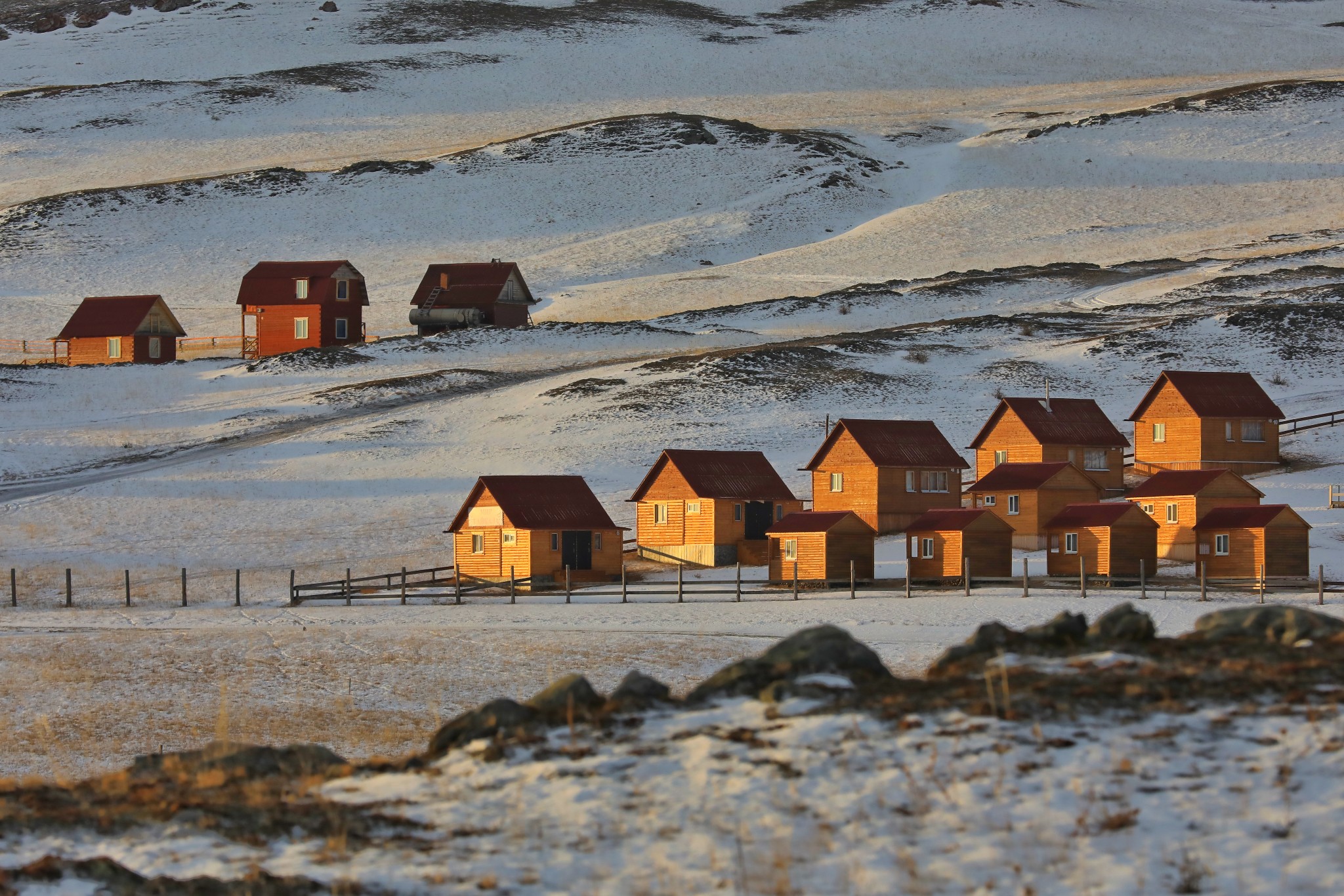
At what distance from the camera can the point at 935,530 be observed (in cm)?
5038

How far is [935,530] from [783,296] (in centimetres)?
6212

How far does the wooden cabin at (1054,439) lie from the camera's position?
63.0m

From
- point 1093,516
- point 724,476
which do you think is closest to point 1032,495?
point 1093,516

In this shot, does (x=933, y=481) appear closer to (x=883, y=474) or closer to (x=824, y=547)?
(x=883, y=474)

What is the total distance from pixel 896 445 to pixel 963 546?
10.1 metres

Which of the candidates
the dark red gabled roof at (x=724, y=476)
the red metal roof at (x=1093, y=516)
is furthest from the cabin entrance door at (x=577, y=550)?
the red metal roof at (x=1093, y=516)

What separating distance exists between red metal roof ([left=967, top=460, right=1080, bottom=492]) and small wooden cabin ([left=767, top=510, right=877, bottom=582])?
24.5ft

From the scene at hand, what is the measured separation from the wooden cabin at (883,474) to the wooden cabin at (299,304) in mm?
51080

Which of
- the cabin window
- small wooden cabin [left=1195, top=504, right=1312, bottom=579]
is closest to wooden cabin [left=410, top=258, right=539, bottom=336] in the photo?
the cabin window

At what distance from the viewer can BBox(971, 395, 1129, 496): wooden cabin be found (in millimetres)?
62969

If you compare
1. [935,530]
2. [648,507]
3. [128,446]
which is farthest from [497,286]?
[935,530]

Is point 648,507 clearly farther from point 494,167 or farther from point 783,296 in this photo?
point 494,167

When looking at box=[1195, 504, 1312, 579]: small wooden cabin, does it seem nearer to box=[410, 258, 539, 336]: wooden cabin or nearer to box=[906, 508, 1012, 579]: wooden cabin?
box=[906, 508, 1012, 579]: wooden cabin

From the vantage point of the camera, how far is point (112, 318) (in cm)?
10131
